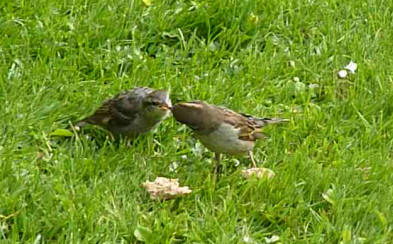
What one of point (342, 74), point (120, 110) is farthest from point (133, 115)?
point (342, 74)

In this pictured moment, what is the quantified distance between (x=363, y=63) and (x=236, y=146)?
1616 millimetres

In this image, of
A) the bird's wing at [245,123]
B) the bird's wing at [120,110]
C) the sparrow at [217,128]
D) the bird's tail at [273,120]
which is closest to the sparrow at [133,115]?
the bird's wing at [120,110]

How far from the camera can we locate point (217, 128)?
17.3ft

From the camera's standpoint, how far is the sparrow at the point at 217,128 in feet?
17.2

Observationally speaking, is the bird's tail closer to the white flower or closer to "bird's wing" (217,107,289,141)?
"bird's wing" (217,107,289,141)

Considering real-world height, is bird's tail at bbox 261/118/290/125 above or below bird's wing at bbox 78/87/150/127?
below

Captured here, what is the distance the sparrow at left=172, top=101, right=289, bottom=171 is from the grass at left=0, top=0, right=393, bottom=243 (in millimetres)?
144

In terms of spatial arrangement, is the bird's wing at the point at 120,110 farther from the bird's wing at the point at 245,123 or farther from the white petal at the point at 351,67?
the white petal at the point at 351,67

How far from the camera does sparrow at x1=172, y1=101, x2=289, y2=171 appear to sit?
17.2 feet

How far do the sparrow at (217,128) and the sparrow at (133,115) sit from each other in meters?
0.17

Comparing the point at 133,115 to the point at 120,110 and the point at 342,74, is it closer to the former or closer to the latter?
the point at 120,110

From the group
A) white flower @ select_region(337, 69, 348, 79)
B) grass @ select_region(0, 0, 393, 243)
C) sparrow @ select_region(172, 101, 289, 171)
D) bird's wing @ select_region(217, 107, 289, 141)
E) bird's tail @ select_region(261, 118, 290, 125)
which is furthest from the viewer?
white flower @ select_region(337, 69, 348, 79)

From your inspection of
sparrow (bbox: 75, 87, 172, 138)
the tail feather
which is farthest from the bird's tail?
sparrow (bbox: 75, 87, 172, 138)

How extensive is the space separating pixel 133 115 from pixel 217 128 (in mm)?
523
